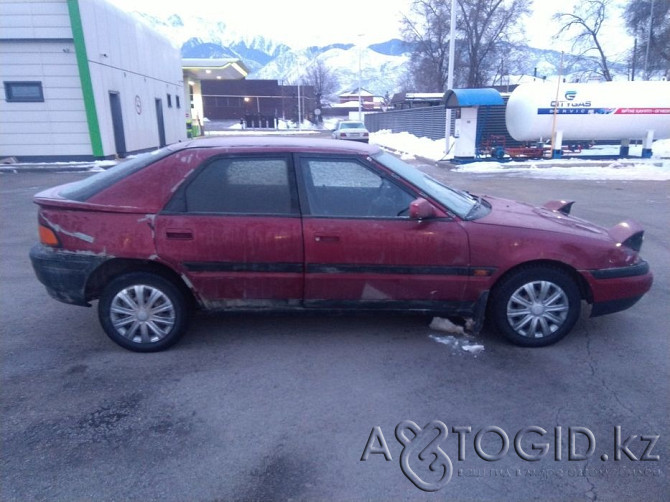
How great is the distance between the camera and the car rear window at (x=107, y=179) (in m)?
3.95

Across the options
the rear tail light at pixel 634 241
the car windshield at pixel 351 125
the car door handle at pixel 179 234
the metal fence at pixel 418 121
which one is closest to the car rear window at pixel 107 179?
the car door handle at pixel 179 234

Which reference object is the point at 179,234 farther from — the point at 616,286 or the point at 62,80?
the point at 62,80

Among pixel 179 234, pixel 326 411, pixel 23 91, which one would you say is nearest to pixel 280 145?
pixel 179 234

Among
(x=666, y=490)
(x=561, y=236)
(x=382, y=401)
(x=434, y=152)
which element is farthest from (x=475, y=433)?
(x=434, y=152)

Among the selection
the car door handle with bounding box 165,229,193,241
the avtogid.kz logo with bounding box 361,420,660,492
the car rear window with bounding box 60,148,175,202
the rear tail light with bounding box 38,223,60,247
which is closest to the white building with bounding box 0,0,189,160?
the car rear window with bounding box 60,148,175,202

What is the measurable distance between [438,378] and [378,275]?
2.86ft

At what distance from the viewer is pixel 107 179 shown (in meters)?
4.02

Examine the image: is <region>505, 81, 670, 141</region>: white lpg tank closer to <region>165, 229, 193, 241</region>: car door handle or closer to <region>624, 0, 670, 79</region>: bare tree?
<region>165, 229, 193, 241</region>: car door handle

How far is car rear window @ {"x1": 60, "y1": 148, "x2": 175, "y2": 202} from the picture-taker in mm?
3949

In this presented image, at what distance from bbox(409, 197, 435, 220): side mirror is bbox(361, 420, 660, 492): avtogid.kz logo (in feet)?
4.83

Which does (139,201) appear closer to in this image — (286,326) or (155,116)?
(286,326)

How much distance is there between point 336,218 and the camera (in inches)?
152

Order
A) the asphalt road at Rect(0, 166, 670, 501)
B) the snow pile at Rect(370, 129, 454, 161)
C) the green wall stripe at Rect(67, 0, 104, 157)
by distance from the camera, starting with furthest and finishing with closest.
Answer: the snow pile at Rect(370, 129, 454, 161) → the green wall stripe at Rect(67, 0, 104, 157) → the asphalt road at Rect(0, 166, 670, 501)

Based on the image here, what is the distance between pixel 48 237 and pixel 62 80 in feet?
56.5
